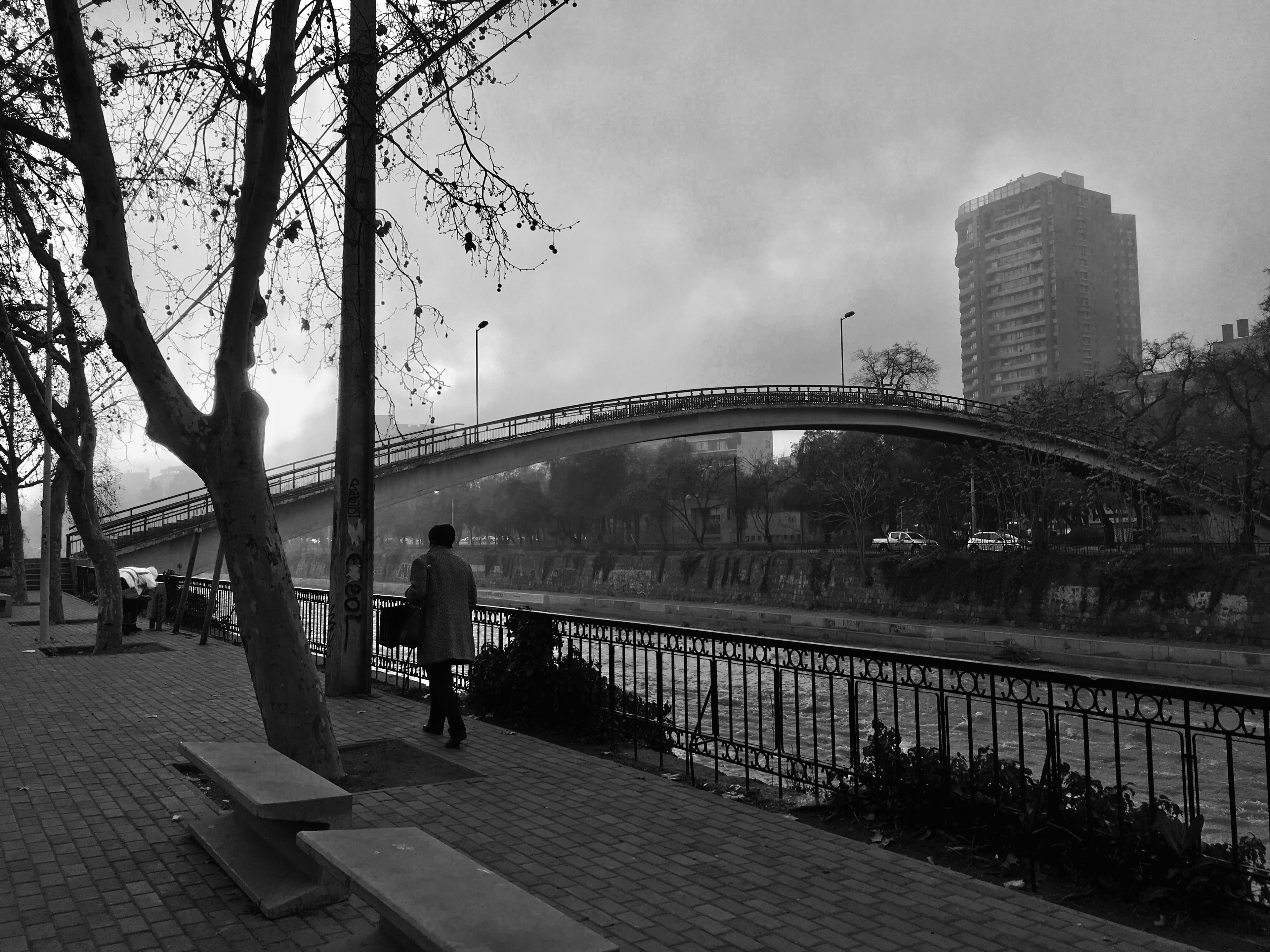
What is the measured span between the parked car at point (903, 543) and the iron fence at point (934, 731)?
2594cm

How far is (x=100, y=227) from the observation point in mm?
6512

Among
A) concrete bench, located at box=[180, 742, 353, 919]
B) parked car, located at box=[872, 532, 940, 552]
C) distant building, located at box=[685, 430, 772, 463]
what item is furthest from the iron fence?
distant building, located at box=[685, 430, 772, 463]

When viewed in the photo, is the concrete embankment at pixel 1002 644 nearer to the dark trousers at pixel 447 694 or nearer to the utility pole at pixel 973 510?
the utility pole at pixel 973 510

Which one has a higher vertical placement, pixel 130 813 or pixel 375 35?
pixel 375 35

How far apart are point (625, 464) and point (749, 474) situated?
10.7 meters

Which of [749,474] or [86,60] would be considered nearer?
[86,60]

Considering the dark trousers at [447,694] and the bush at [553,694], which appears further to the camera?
the bush at [553,694]

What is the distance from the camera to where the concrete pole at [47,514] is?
17.5 meters

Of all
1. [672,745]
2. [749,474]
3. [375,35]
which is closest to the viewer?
[672,745]

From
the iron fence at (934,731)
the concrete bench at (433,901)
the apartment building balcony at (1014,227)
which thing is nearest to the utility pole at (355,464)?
the iron fence at (934,731)

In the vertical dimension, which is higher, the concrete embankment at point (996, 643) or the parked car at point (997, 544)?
the parked car at point (997, 544)

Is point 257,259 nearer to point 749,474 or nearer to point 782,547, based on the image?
point 782,547

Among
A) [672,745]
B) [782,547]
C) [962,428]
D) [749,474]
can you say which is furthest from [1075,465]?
[672,745]

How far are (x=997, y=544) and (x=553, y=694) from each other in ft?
110
